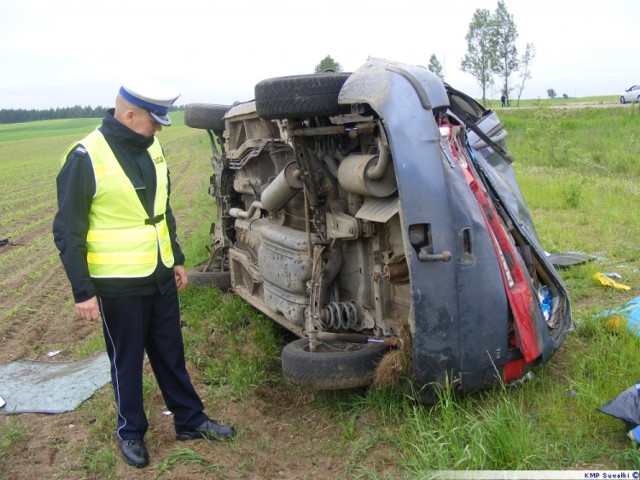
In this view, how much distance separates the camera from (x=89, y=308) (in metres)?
2.83

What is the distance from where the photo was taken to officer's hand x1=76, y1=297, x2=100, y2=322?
2.82 meters

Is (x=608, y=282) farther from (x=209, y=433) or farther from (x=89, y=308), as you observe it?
(x=89, y=308)

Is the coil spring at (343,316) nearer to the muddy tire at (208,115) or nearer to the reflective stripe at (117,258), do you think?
the reflective stripe at (117,258)

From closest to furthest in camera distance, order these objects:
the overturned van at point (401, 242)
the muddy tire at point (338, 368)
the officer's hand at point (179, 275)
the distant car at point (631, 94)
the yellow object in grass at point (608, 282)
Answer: the overturned van at point (401, 242)
the muddy tire at point (338, 368)
the officer's hand at point (179, 275)
the yellow object in grass at point (608, 282)
the distant car at point (631, 94)

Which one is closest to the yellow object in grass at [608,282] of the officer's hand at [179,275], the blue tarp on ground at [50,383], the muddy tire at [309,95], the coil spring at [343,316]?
the coil spring at [343,316]

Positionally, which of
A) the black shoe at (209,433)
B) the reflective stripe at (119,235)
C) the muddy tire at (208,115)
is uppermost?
the muddy tire at (208,115)

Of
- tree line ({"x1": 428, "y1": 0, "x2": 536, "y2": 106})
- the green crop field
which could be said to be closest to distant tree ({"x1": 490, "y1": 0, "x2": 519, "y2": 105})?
tree line ({"x1": 428, "y1": 0, "x2": 536, "y2": 106})

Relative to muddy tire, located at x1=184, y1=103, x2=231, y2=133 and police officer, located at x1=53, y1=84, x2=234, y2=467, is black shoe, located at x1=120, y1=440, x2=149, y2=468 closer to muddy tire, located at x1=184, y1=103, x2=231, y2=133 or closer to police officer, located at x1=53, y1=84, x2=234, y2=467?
police officer, located at x1=53, y1=84, x2=234, y2=467

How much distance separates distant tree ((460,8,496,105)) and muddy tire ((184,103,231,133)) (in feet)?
153

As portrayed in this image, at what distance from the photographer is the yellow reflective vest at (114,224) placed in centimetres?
294

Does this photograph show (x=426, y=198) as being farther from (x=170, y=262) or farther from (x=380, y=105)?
(x=170, y=262)

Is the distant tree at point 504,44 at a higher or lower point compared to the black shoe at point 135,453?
higher

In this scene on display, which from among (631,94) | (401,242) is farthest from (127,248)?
(631,94)

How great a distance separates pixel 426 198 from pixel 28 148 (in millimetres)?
42291
